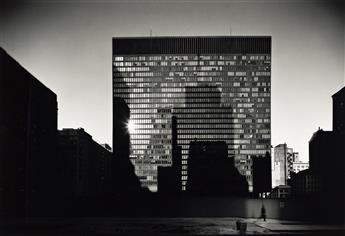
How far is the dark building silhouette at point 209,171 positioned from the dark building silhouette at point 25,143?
7220 cm

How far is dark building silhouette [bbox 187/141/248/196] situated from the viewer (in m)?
196

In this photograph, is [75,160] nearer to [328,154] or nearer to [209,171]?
[209,171]

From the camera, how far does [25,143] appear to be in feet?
324

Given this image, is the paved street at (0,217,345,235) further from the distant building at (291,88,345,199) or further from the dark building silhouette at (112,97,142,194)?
the dark building silhouette at (112,97,142,194)

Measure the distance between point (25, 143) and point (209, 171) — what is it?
11186cm

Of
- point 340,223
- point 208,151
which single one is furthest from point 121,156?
point 340,223

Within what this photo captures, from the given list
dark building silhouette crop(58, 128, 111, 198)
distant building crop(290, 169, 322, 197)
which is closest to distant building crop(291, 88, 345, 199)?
distant building crop(290, 169, 322, 197)

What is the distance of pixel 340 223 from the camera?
128ft

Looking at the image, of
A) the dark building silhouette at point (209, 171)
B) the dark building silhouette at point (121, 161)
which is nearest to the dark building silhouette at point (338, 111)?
the dark building silhouette at point (209, 171)

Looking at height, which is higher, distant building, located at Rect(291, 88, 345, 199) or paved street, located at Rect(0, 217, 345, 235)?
distant building, located at Rect(291, 88, 345, 199)

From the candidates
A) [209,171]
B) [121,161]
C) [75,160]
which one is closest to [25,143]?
[75,160]

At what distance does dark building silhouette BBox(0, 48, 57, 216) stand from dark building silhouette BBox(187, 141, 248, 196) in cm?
7220

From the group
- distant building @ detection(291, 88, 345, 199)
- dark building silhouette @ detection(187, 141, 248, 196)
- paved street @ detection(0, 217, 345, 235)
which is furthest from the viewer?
dark building silhouette @ detection(187, 141, 248, 196)

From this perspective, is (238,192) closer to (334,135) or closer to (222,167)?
(222,167)
